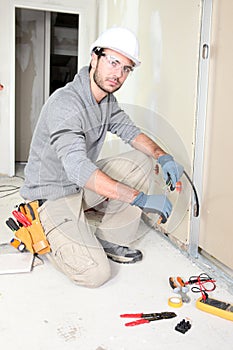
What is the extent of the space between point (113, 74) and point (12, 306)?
3.03 feet

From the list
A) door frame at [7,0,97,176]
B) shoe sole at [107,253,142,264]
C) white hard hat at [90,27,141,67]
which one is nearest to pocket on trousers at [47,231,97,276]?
shoe sole at [107,253,142,264]

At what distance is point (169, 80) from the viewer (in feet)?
6.58

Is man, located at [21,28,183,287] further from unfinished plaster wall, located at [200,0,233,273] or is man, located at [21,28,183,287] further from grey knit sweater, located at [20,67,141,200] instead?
unfinished plaster wall, located at [200,0,233,273]

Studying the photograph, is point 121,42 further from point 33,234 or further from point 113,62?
point 33,234

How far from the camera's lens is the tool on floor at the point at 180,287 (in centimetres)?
139

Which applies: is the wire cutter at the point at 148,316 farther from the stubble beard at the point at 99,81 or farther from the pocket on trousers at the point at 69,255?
the stubble beard at the point at 99,81

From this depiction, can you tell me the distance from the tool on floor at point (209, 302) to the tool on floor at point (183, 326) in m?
0.11

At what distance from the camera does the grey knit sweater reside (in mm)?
1399

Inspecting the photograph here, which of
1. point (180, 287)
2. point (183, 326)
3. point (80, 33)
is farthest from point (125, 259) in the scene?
point (80, 33)

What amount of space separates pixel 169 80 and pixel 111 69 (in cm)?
58

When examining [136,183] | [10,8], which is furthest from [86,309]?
[10,8]

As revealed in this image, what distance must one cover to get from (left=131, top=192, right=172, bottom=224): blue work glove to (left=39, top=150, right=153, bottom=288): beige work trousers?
12.2 inches

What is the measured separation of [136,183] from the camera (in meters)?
1.82

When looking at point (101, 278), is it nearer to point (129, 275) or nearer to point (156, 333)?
point (129, 275)
